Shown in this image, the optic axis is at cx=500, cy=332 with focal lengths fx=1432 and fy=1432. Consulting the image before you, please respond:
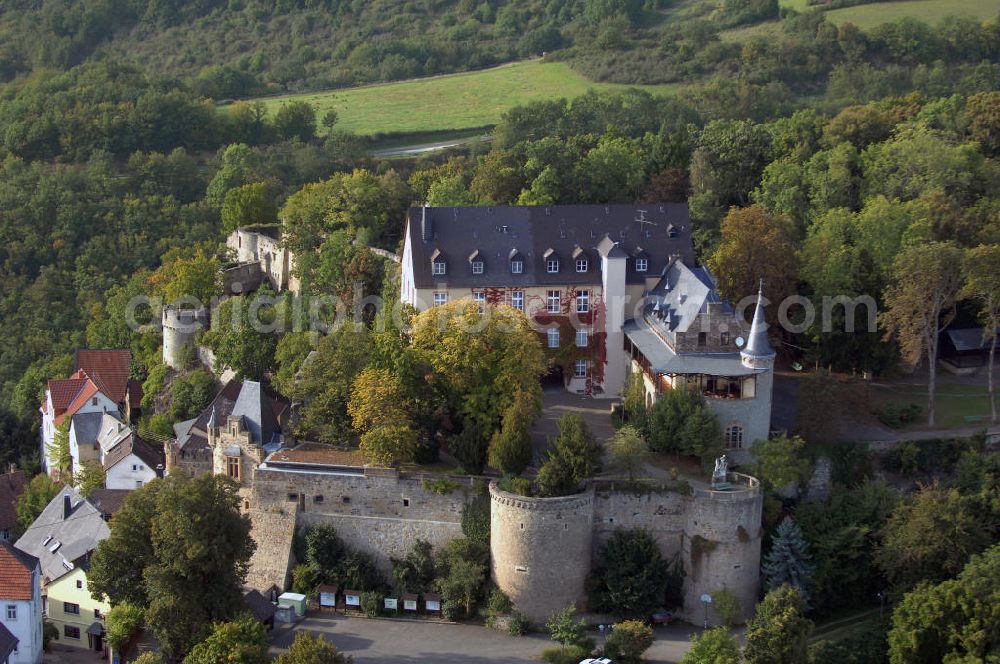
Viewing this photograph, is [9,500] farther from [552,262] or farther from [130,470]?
[552,262]

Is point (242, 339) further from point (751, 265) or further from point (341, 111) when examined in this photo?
point (341, 111)

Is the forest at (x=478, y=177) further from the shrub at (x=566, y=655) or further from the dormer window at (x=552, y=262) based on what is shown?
the shrub at (x=566, y=655)

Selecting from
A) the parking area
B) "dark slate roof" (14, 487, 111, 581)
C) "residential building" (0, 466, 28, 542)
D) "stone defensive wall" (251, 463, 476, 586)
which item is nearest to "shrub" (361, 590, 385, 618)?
"stone defensive wall" (251, 463, 476, 586)

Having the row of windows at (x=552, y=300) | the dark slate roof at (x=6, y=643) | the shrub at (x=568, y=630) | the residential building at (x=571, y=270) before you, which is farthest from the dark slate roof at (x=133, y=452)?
the shrub at (x=568, y=630)

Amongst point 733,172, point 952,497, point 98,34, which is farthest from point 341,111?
point 952,497

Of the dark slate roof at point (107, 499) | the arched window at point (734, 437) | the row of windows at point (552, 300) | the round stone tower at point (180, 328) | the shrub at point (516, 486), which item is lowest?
the dark slate roof at point (107, 499)

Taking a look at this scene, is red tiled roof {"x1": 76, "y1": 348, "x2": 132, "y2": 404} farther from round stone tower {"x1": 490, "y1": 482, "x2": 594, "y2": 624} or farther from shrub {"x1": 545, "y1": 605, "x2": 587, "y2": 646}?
shrub {"x1": 545, "y1": 605, "x2": 587, "y2": 646}

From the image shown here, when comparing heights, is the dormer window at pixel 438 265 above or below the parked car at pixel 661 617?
above
